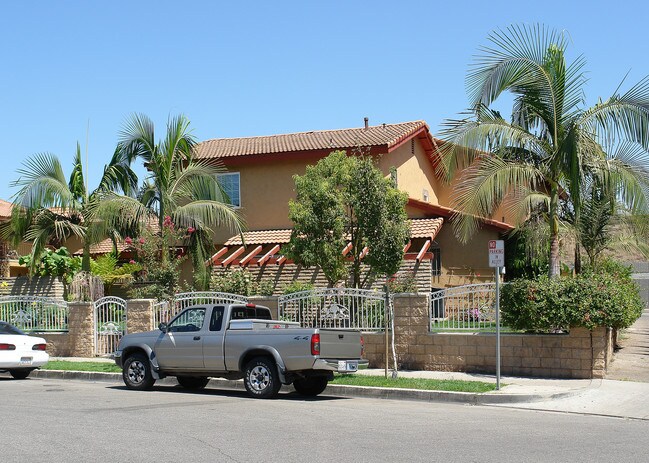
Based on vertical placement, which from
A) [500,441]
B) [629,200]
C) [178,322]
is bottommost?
[500,441]

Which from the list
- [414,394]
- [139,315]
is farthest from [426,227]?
[414,394]

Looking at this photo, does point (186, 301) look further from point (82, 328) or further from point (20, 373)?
point (20, 373)

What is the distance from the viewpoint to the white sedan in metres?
18.8

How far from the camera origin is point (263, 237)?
29.6 m

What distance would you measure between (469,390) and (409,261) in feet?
36.7

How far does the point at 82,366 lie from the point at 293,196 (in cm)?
1157

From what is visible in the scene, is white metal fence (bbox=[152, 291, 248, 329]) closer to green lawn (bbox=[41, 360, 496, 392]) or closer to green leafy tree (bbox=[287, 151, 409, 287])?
green leafy tree (bbox=[287, 151, 409, 287])

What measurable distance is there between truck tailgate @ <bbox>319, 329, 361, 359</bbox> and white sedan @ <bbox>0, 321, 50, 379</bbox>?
315 inches

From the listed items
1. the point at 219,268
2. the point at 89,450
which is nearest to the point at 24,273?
the point at 219,268

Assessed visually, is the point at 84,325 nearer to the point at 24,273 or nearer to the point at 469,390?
the point at 469,390

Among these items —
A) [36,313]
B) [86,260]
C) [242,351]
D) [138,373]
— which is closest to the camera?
[242,351]

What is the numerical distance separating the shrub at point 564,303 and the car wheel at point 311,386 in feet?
13.7

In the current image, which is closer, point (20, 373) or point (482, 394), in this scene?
point (482, 394)

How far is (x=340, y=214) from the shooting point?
827 inches
